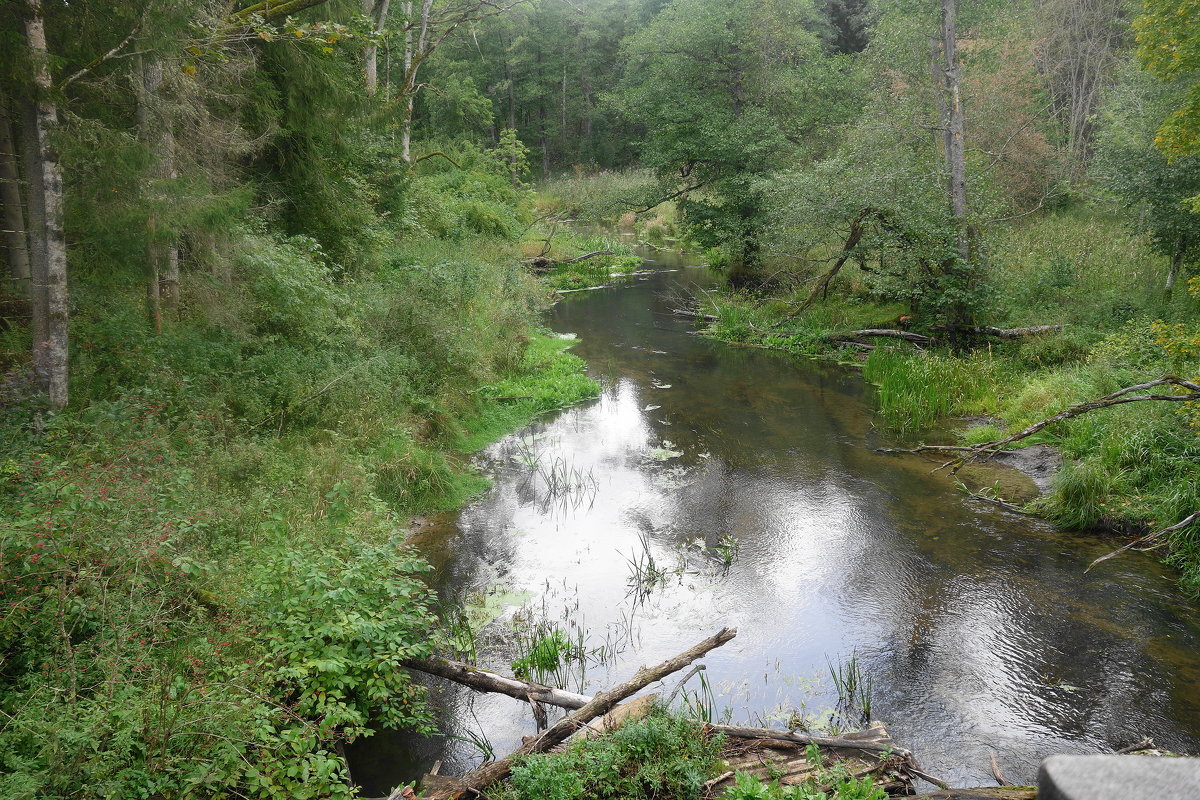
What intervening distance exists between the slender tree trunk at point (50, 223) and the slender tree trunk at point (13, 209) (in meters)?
0.98

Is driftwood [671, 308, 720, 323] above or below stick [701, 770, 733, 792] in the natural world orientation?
above

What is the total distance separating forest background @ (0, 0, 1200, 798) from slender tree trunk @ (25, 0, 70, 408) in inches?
1.0

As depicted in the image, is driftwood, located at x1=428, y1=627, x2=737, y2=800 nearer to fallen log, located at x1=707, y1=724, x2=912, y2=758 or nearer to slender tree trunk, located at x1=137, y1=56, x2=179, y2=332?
fallen log, located at x1=707, y1=724, x2=912, y2=758

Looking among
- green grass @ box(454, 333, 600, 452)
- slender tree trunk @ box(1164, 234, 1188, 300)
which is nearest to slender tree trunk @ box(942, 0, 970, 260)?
slender tree trunk @ box(1164, 234, 1188, 300)

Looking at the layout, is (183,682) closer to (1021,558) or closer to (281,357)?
(281,357)

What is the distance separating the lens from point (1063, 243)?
56.5ft

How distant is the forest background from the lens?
13.7 ft

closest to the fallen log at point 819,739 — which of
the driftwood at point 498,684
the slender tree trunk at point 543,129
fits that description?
the driftwood at point 498,684

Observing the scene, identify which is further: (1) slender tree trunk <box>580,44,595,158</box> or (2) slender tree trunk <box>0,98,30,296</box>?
(1) slender tree trunk <box>580,44,595,158</box>

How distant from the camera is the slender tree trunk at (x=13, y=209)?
6.44 m

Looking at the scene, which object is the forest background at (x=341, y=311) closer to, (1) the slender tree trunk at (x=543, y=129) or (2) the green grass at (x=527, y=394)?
(2) the green grass at (x=527, y=394)

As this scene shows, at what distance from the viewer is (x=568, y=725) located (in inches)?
174

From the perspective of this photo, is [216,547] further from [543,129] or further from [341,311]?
[543,129]

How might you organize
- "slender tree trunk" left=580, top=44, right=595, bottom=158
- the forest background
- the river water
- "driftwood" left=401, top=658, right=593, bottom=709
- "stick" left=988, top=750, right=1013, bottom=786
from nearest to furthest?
the forest background → "stick" left=988, top=750, right=1013, bottom=786 → "driftwood" left=401, top=658, right=593, bottom=709 → the river water → "slender tree trunk" left=580, top=44, right=595, bottom=158
